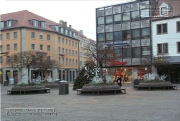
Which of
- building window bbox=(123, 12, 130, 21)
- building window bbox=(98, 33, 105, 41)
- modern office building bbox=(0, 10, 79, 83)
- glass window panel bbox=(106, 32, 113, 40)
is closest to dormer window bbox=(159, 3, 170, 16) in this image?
building window bbox=(123, 12, 130, 21)

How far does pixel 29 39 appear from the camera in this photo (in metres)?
64.6

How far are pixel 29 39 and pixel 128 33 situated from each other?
81.5ft

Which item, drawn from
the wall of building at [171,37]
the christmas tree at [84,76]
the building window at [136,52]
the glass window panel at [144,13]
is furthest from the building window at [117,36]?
the christmas tree at [84,76]

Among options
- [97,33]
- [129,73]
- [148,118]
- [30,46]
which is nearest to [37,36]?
[30,46]

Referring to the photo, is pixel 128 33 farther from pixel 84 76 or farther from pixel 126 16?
pixel 84 76

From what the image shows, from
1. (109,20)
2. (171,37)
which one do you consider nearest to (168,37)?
(171,37)

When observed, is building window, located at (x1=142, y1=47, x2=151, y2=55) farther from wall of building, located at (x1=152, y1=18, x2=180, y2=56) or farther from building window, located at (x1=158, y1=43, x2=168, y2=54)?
building window, located at (x1=158, y1=43, x2=168, y2=54)

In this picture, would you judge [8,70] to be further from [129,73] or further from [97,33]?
[129,73]

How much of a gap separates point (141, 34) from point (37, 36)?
27425 millimetres

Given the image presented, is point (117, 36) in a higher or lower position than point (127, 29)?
lower

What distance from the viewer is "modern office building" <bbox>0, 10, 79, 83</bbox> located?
6388 centimetres

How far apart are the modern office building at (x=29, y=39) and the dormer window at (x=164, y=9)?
89.1ft

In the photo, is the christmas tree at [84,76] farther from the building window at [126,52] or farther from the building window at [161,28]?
the building window at [126,52]

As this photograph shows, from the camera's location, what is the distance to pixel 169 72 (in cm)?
4622
